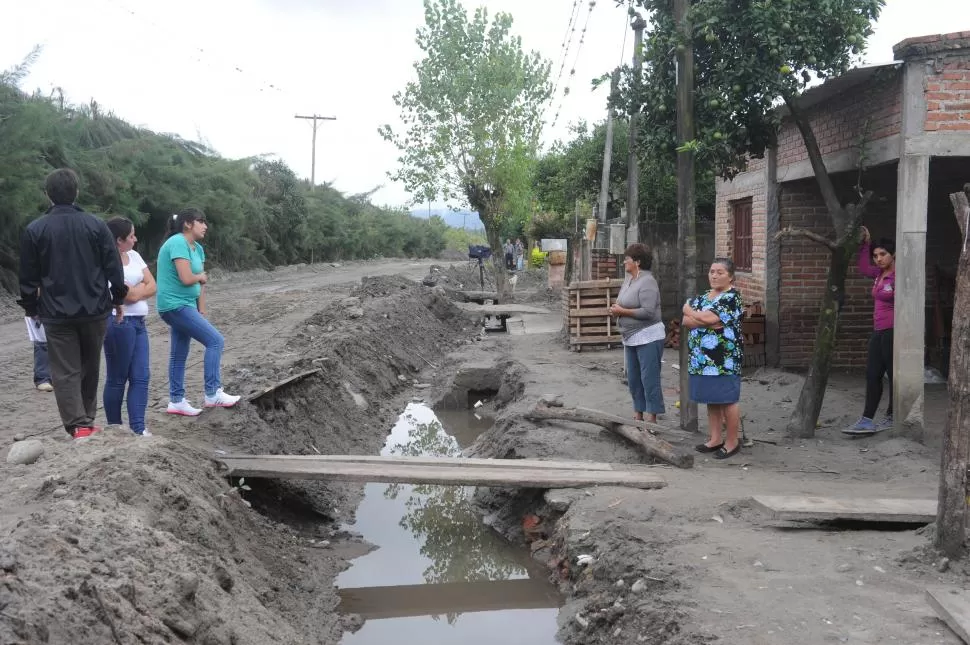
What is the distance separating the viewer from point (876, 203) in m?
10.5

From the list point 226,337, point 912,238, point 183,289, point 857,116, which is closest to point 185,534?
point 183,289

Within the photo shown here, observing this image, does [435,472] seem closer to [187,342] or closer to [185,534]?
[185,534]

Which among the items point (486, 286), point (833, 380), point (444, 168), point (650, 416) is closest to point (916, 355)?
point (650, 416)

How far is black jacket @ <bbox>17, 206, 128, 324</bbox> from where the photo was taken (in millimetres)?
5406

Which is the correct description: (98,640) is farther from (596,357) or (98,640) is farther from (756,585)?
(596,357)

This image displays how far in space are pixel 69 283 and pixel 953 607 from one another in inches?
206

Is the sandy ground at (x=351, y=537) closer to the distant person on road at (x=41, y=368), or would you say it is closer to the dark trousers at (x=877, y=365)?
the distant person on road at (x=41, y=368)

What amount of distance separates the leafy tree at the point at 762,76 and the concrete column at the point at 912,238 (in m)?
0.38

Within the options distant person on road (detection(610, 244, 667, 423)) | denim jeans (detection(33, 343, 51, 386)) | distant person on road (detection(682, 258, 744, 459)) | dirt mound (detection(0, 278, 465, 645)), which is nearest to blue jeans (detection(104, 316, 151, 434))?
dirt mound (detection(0, 278, 465, 645))

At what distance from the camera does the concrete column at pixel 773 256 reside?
10828 millimetres

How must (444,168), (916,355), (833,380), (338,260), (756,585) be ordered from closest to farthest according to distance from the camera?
1. (756,585)
2. (916,355)
3. (833,380)
4. (444,168)
5. (338,260)

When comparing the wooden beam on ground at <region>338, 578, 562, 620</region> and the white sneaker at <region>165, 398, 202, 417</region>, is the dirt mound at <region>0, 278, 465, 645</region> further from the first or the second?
the wooden beam on ground at <region>338, 578, 562, 620</region>

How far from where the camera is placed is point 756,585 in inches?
172

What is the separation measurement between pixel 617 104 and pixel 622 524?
4.56m
